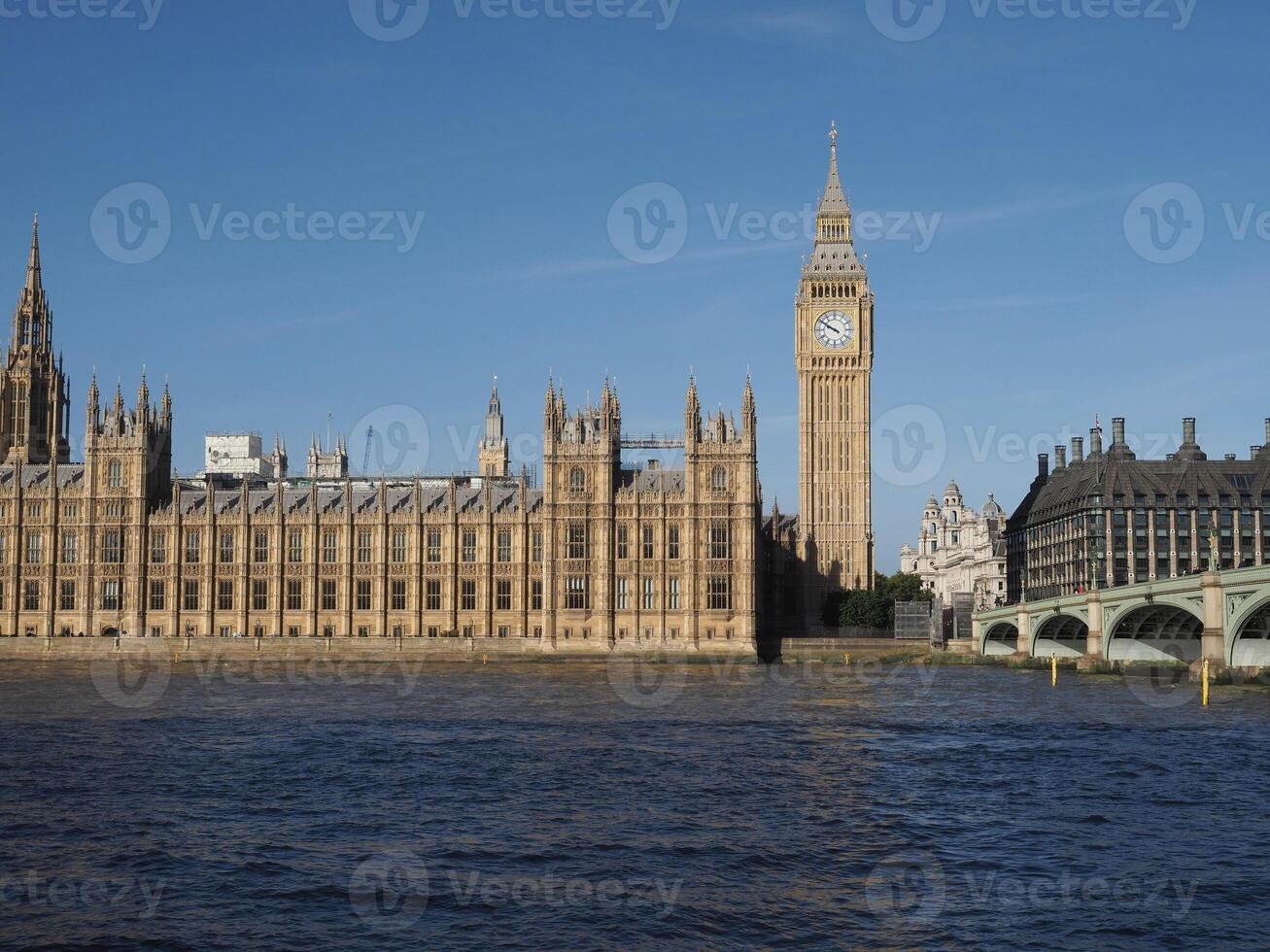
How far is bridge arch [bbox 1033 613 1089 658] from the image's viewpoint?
124m

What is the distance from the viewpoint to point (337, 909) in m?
31.4

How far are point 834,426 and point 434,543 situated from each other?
4737cm

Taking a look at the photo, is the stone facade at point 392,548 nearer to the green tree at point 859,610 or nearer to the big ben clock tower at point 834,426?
the green tree at point 859,610

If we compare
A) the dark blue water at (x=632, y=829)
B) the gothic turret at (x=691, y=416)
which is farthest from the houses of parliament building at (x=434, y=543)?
the dark blue water at (x=632, y=829)

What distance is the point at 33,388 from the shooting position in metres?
155

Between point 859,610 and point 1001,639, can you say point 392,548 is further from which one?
point 1001,639

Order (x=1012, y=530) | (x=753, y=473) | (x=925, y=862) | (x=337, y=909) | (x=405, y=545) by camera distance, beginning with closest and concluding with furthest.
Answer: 1. (x=337, y=909)
2. (x=925, y=862)
3. (x=753, y=473)
4. (x=405, y=545)
5. (x=1012, y=530)

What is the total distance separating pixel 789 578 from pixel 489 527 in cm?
3620

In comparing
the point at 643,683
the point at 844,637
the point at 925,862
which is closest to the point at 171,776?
the point at 925,862

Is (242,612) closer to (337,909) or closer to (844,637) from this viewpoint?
(844,637)

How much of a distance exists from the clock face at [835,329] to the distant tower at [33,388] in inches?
3260

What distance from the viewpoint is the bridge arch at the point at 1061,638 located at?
124062 millimetres

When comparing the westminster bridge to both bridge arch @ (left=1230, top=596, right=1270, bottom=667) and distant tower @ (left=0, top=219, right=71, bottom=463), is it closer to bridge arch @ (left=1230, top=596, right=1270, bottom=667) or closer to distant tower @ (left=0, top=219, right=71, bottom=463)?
bridge arch @ (left=1230, top=596, right=1270, bottom=667)

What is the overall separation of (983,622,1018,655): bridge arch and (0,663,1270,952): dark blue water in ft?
227
